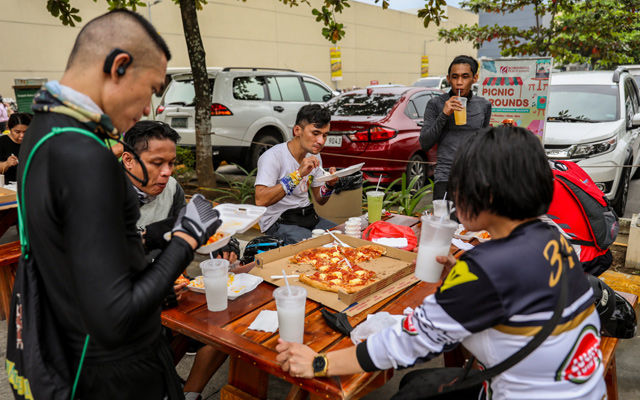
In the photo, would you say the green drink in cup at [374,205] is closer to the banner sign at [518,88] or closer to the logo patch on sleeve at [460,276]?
the logo patch on sleeve at [460,276]

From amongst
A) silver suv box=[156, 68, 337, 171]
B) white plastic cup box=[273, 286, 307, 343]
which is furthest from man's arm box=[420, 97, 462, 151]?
silver suv box=[156, 68, 337, 171]

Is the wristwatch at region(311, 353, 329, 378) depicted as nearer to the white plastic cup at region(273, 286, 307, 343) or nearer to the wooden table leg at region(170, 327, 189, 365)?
the white plastic cup at region(273, 286, 307, 343)

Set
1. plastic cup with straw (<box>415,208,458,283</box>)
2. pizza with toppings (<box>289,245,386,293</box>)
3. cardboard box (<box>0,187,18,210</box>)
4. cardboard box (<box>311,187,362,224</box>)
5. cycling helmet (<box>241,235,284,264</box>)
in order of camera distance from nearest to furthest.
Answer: plastic cup with straw (<box>415,208,458,283</box>) < pizza with toppings (<box>289,245,386,293</box>) < cycling helmet (<box>241,235,284,264</box>) < cardboard box (<box>0,187,18,210</box>) < cardboard box (<box>311,187,362,224</box>)

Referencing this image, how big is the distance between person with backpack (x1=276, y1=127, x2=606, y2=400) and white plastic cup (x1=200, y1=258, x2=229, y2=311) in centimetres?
83

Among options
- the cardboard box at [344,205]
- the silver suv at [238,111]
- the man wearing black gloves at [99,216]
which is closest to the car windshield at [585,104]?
the cardboard box at [344,205]

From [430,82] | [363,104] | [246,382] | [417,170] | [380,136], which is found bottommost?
[246,382]

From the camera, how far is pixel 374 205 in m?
3.33

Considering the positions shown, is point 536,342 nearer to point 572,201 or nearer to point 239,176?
point 572,201

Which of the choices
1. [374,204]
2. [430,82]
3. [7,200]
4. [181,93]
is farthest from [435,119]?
[430,82]

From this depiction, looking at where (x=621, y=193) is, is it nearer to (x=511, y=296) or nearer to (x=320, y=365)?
(x=511, y=296)

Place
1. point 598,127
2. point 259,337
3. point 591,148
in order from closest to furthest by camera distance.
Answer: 1. point 259,337
2. point 591,148
3. point 598,127

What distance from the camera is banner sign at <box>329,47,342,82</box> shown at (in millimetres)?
21422

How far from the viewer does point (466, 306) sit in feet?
4.04

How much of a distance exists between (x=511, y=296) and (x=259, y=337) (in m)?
0.99
